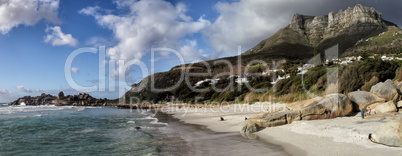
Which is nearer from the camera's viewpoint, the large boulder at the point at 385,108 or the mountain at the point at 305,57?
the large boulder at the point at 385,108

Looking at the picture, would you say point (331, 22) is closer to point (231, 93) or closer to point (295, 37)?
point (295, 37)

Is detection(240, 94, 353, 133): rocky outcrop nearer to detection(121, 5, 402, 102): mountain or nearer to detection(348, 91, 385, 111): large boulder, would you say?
detection(348, 91, 385, 111): large boulder

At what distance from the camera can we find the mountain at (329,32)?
439 ft

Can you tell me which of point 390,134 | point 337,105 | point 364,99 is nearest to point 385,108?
point 364,99

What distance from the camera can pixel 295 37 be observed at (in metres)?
176

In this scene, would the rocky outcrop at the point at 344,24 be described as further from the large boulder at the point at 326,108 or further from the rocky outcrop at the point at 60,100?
the rocky outcrop at the point at 60,100

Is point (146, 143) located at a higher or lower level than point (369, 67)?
lower

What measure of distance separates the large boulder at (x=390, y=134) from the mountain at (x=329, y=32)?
123223 mm

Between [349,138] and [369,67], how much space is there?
729 inches

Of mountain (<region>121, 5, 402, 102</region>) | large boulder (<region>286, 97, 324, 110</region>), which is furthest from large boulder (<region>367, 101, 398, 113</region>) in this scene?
mountain (<region>121, 5, 402, 102</region>)

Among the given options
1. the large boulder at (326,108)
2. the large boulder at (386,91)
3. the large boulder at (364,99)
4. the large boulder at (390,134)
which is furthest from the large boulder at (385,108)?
the large boulder at (390,134)

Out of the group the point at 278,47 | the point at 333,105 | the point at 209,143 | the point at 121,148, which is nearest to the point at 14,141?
the point at 121,148

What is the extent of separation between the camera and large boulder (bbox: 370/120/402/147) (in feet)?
22.8

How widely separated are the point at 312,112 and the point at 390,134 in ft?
16.6
